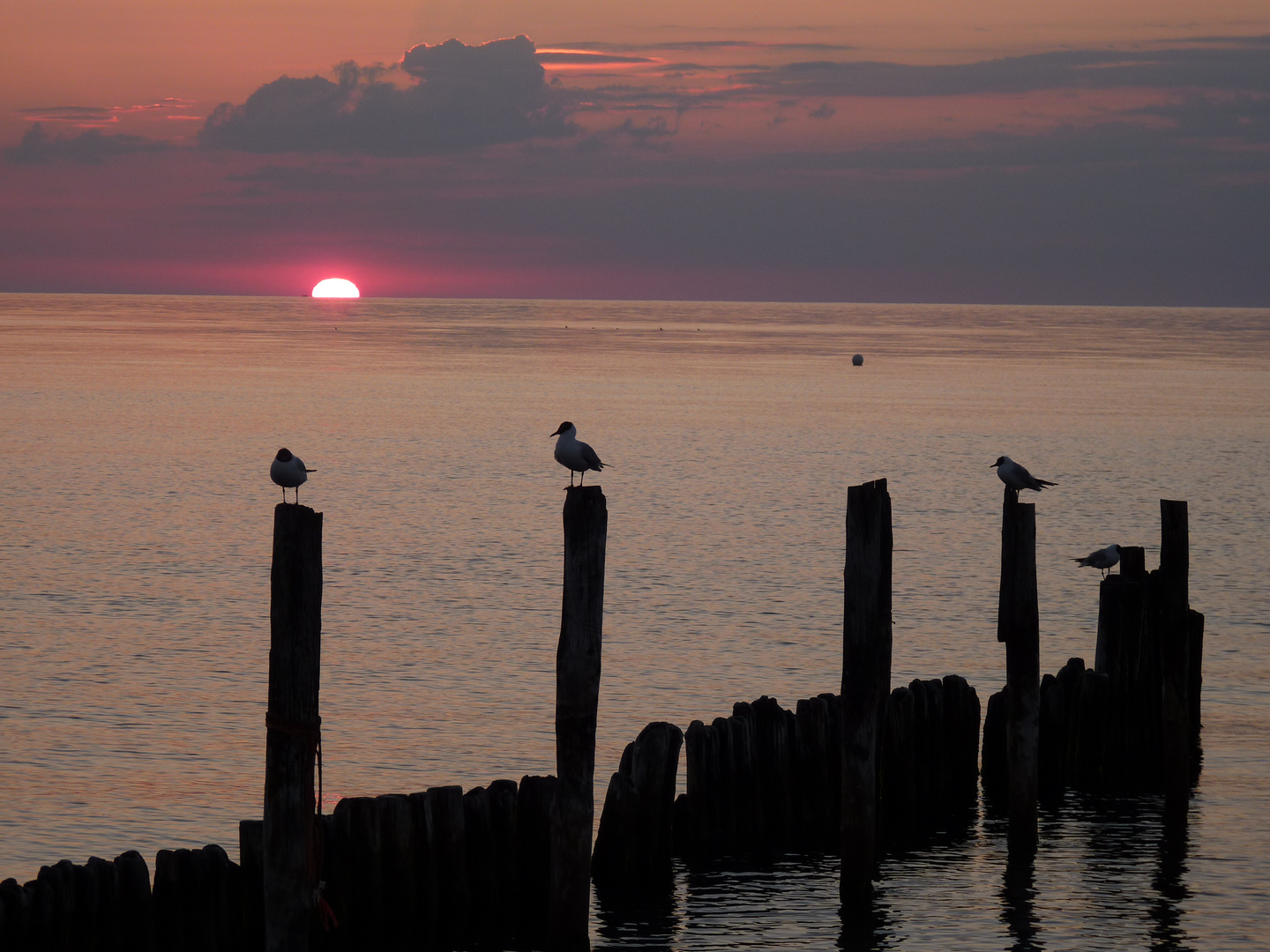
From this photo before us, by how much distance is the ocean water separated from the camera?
552 inches

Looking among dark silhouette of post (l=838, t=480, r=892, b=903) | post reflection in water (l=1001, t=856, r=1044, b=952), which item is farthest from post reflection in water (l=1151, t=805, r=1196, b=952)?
dark silhouette of post (l=838, t=480, r=892, b=903)

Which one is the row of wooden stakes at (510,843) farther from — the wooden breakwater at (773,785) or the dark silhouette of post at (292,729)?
the dark silhouette of post at (292,729)

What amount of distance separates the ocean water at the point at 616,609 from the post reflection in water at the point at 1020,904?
63mm

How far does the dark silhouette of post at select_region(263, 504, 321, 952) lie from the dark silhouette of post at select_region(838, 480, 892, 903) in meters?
4.47

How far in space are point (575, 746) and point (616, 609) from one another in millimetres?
15709

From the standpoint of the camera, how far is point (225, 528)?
35719 millimetres

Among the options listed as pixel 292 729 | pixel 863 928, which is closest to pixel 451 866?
pixel 292 729

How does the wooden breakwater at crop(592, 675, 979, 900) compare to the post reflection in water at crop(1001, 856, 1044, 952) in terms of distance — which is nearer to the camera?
the post reflection in water at crop(1001, 856, 1044, 952)

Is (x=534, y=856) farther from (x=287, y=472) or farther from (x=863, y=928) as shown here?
(x=287, y=472)

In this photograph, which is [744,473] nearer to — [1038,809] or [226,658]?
[226,658]

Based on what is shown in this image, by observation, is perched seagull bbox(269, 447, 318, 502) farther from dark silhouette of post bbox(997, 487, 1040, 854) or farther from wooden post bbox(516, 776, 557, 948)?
dark silhouette of post bbox(997, 487, 1040, 854)

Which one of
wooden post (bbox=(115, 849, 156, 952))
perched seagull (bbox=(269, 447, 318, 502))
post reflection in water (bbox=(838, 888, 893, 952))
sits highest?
perched seagull (bbox=(269, 447, 318, 502))

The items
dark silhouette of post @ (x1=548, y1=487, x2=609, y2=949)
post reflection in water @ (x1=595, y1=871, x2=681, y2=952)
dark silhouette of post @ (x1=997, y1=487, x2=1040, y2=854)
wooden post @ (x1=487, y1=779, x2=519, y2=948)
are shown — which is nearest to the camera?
dark silhouette of post @ (x1=548, y1=487, x2=609, y2=949)

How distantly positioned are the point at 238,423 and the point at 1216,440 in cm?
4114
